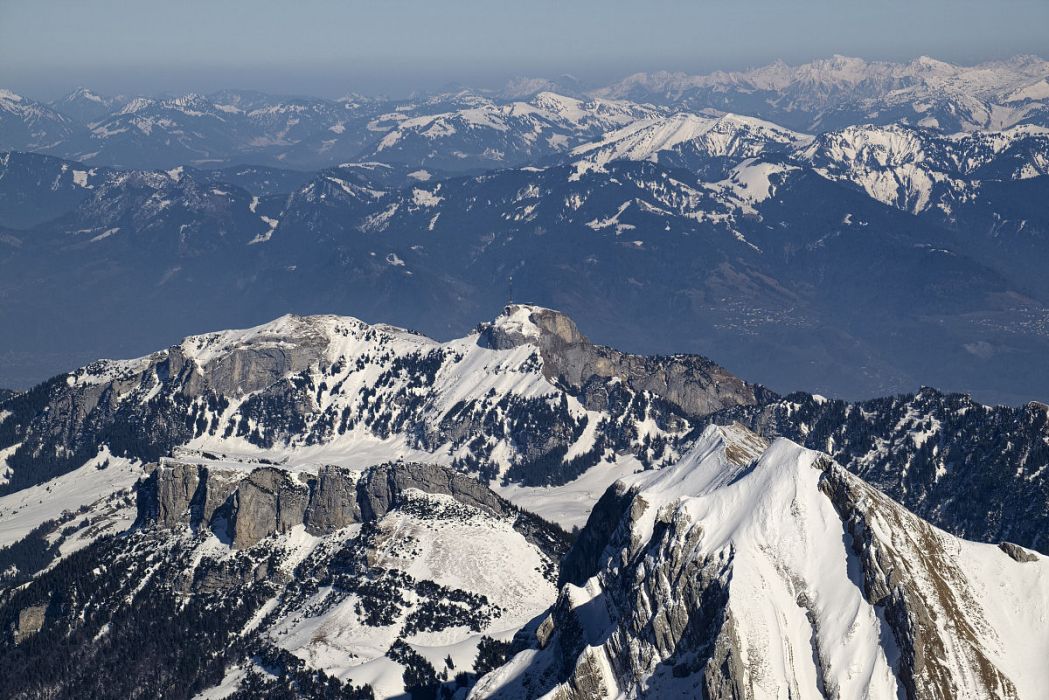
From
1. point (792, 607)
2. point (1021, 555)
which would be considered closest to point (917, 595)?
point (792, 607)

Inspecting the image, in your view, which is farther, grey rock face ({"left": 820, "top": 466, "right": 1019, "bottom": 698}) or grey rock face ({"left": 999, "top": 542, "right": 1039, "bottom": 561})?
grey rock face ({"left": 999, "top": 542, "right": 1039, "bottom": 561})

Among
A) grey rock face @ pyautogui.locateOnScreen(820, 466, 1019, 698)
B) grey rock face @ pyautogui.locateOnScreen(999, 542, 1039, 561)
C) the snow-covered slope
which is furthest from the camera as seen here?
grey rock face @ pyautogui.locateOnScreen(999, 542, 1039, 561)

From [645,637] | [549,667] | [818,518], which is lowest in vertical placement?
[549,667]

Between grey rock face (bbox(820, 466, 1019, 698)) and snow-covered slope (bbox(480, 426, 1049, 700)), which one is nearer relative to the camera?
grey rock face (bbox(820, 466, 1019, 698))

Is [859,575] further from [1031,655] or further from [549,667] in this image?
[549,667]

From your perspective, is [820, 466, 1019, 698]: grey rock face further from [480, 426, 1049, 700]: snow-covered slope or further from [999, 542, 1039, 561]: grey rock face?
[999, 542, 1039, 561]: grey rock face

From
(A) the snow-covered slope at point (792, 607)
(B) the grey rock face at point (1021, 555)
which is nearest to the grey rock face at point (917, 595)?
(A) the snow-covered slope at point (792, 607)

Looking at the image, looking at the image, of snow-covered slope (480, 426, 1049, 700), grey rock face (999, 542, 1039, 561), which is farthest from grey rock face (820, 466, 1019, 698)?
grey rock face (999, 542, 1039, 561)

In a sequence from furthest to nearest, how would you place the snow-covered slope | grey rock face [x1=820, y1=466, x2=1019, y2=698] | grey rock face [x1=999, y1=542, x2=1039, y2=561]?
grey rock face [x1=999, y1=542, x2=1039, y2=561] < the snow-covered slope < grey rock face [x1=820, y1=466, x2=1019, y2=698]

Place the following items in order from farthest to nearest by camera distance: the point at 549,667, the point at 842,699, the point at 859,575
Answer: the point at 549,667 < the point at 859,575 < the point at 842,699

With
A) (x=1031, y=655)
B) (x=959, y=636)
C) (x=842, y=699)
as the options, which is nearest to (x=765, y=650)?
(x=842, y=699)
